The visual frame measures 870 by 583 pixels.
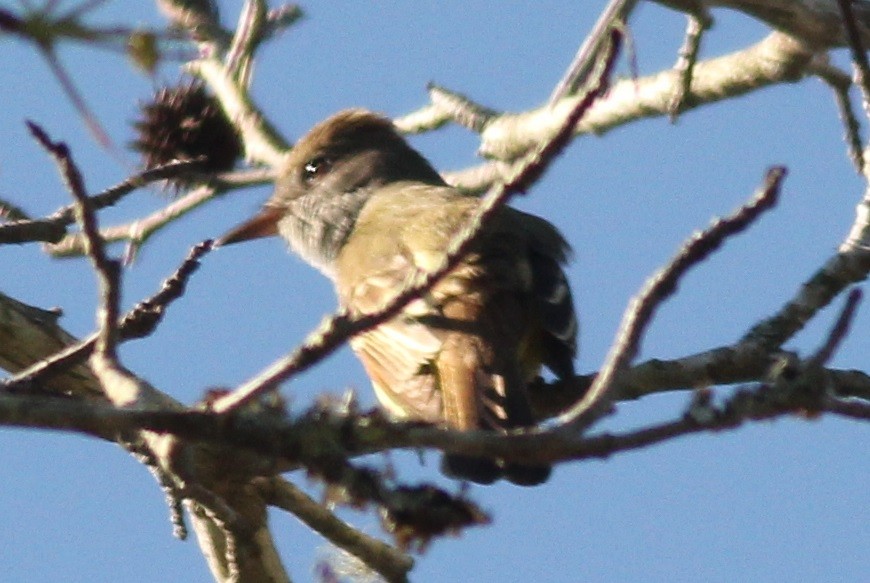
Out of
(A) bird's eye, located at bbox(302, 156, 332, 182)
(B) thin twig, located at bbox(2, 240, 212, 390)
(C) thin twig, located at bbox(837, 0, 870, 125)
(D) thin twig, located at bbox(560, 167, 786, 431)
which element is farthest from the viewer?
(A) bird's eye, located at bbox(302, 156, 332, 182)

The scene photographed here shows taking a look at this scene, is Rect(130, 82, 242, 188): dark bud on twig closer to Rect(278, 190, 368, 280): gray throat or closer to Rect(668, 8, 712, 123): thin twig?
Rect(278, 190, 368, 280): gray throat

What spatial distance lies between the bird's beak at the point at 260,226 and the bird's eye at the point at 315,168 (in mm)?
224

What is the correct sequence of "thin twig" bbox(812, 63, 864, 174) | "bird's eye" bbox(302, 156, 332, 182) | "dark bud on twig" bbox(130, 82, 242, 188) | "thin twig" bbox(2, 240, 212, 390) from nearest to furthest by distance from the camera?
1. "thin twig" bbox(2, 240, 212, 390)
2. "thin twig" bbox(812, 63, 864, 174)
3. "dark bud on twig" bbox(130, 82, 242, 188)
4. "bird's eye" bbox(302, 156, 332, 182)

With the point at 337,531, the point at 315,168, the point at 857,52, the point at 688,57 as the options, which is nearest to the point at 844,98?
the point at 688,57

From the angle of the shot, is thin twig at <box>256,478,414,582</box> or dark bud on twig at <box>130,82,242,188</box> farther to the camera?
dark bud on twig at <box>130,82,242,188</box>

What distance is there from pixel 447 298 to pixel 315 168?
272 cm

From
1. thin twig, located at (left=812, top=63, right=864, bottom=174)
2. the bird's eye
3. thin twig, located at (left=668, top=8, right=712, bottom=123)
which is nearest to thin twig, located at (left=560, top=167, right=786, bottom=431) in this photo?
thin twig, located at (left=668, top=8, right=712, bottom=123)

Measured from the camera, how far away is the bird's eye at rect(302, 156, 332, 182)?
7.69 meters

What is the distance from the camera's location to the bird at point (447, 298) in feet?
15.2

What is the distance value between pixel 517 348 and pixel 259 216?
301 centimetres

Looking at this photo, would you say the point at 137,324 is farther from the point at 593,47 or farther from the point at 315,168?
the point at 315,168

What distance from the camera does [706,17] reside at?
4.59 metres

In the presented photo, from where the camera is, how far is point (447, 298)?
17.0ft

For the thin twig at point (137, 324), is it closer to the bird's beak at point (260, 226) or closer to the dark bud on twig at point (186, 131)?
the dark bud on twig at point (186, 131)
